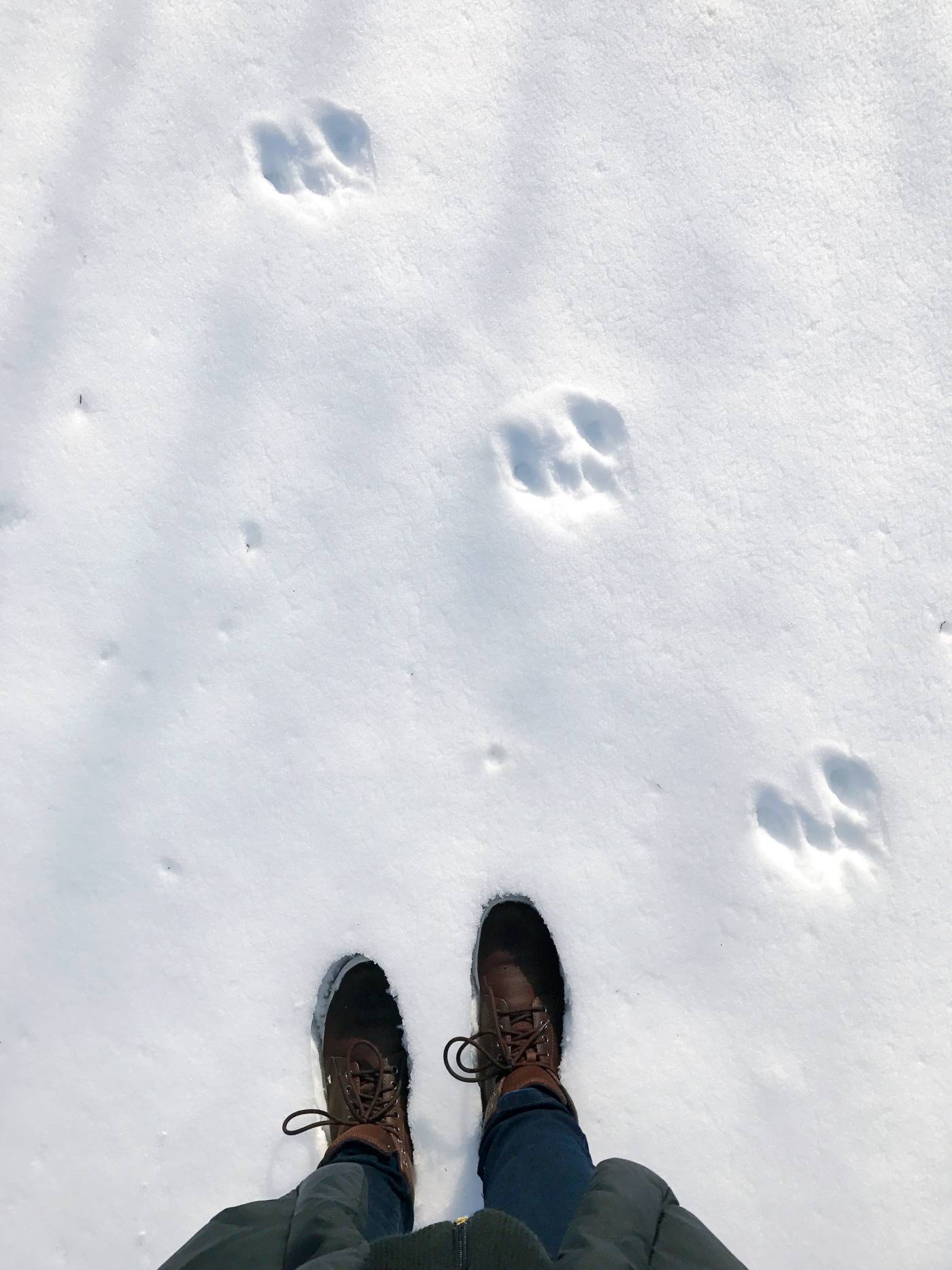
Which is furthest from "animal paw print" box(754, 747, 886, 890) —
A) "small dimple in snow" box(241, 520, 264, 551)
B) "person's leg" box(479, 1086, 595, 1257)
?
"small dimple in snow" box(241, 520, 264, 551)

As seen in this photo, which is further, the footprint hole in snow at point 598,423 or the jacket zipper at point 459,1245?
the footprint hole in snow at point 598,423

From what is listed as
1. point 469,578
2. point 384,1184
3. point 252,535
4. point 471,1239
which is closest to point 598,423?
point 469,578

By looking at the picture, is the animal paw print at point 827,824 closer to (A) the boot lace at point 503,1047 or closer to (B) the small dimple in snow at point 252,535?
(A) the boot lace at point 503,1047

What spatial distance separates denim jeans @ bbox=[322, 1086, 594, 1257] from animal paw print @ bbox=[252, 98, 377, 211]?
4.42 feet

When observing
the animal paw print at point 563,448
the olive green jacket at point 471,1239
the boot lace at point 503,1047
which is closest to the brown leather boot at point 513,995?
the boot lace at point 503,1047

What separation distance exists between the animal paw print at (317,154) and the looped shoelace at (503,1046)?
49.2 inches

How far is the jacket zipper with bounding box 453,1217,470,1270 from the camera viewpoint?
0.70 m

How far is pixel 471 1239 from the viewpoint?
702 mm

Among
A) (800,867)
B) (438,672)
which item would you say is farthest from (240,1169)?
(800,867)

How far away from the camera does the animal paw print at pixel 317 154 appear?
1.18m

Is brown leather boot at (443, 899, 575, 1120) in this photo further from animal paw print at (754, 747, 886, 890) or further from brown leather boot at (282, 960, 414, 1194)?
animal paw print at (754, 747, 886, 890)

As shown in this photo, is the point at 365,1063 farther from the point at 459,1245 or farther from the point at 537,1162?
the point at 459,1245

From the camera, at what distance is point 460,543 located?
117 centimetres

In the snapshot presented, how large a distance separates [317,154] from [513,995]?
4.26 feet
